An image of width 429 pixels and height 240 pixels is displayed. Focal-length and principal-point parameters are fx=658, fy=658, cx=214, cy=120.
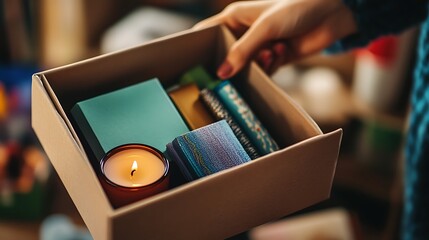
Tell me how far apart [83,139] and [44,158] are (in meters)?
1.14

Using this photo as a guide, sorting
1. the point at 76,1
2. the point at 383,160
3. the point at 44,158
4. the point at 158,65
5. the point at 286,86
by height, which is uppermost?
the point at 76,1

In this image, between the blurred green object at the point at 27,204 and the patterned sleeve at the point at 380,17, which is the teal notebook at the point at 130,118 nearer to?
the patterned sleeve at the point at 380,17

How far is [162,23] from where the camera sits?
72.6 inches

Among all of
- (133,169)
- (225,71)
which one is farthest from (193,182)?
(225,71)

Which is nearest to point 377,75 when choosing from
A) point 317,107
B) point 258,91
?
point 317,107

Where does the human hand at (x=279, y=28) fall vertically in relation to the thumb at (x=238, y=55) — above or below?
above

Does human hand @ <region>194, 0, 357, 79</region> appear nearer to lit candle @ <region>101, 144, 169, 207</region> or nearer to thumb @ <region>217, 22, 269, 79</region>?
thumb @ <region>217, 22, 269, 79</region>

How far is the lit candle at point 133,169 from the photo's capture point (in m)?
0.60

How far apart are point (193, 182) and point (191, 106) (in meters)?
0.18

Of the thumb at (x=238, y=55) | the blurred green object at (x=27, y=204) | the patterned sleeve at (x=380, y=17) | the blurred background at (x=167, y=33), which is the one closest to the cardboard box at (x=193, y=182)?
the thumb at (x=238, y=55)

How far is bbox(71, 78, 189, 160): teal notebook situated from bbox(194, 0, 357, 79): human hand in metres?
0.10

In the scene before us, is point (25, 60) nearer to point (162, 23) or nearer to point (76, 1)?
point (76, 1)

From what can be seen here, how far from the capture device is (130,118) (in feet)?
2.26

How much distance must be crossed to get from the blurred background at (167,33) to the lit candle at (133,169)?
38.3 inches
